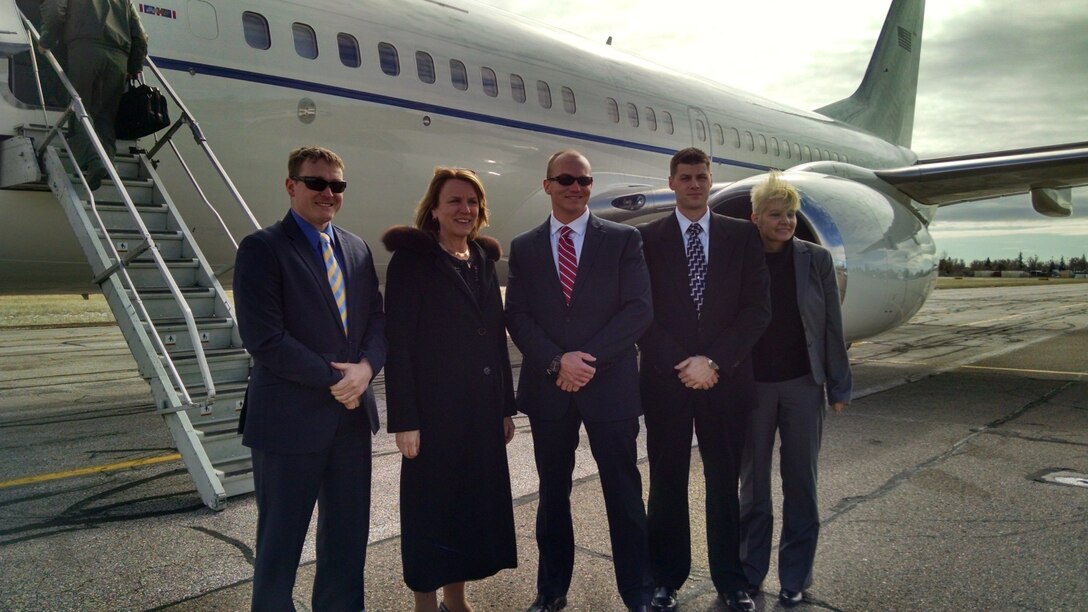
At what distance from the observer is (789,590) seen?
2631 mm

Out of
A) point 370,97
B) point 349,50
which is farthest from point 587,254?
point 349,50

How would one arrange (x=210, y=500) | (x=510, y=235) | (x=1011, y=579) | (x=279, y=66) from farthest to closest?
1. (x=510, y=235)
2. (x=279, y=66)
3. (x=210, y=500)
4. (x=1011, y=579)

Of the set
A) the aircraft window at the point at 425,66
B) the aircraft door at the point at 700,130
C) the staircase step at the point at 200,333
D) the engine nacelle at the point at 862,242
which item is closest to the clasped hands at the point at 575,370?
the staircase step at the point at 200,333

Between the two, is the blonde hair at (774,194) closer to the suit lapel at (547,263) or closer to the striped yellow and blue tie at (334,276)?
the suit lapel at (547,263)

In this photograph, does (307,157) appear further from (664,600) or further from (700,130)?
(700,130)

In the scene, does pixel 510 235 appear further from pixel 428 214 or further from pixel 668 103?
pixel 428 214

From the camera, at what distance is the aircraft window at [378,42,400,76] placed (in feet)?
18.6

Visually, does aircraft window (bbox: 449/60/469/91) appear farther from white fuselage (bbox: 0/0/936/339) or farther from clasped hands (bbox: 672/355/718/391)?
clasped hands (bbox: 672/355/718/391)

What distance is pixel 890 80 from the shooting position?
16.1 m

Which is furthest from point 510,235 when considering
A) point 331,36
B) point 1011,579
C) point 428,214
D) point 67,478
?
point 1011,579

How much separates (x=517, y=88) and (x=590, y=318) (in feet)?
15.1

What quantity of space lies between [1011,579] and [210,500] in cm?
325

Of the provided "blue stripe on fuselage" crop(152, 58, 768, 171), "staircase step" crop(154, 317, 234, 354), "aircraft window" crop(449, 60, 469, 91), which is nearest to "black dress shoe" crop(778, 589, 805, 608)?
"staircase step" crop(154, 317, 234, 354)

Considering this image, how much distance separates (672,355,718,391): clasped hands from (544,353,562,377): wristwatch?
1.47ft
